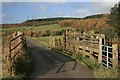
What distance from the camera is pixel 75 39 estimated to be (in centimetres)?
2411

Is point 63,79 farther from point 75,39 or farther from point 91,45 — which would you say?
point 75,39

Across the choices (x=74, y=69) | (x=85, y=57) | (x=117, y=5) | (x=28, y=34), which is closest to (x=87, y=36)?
(x=85, y=57)

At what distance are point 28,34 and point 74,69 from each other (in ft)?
164

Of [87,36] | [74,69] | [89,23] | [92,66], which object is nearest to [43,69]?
[74,69]

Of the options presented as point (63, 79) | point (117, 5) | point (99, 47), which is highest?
point (117, 5)

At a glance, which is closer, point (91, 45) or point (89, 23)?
point (91, 45)

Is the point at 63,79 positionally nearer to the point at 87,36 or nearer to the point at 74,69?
the point at 74,69

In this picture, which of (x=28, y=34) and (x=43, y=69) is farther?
(x=28, y=34)

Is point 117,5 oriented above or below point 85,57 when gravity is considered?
above

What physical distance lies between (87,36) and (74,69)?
684 centimetres

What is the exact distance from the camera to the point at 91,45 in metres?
18.6

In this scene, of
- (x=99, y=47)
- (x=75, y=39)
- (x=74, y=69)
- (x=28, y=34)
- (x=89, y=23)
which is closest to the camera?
(x=74, y=69)

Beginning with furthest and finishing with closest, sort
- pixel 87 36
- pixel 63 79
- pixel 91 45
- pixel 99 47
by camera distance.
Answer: pixel 87 36, pixel 91 45, pixel 99 47, pixel 63 79

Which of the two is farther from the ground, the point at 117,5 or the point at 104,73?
the point at 117,5
